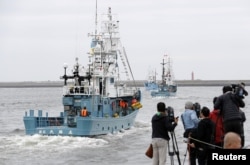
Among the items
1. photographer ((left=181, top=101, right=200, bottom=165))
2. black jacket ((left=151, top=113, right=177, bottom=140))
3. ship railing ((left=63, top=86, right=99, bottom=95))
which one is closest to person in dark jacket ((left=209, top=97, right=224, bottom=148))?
photographer ((left=181, top=101, right=200, bottom=165))

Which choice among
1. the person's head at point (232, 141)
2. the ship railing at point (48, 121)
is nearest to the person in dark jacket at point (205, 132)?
the person's head at point (232, 141)

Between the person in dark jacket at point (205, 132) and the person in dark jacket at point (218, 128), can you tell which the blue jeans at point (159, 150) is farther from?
the person in dark jacket at point (218, 128)

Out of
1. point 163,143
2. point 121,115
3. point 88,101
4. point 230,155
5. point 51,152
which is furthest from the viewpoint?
point 121,115

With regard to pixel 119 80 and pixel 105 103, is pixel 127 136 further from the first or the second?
pixel 119 80

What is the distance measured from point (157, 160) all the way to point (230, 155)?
646 centimetres

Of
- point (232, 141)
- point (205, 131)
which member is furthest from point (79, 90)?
point (232, 141)

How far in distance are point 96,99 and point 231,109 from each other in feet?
64.0

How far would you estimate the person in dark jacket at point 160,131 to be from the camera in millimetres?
11891

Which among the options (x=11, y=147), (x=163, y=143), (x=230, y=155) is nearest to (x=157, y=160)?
(x=163, y=143)

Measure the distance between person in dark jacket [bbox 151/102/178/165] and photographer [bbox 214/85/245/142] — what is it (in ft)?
3.23

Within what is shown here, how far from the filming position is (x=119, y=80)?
35.8 meters

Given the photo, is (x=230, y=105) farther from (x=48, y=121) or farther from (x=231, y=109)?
(x=48, y=121)

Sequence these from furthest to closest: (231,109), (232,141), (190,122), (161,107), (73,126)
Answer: (73,126), (190,122), (161,107), (231,109), (232,141)

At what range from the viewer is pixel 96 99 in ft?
101
